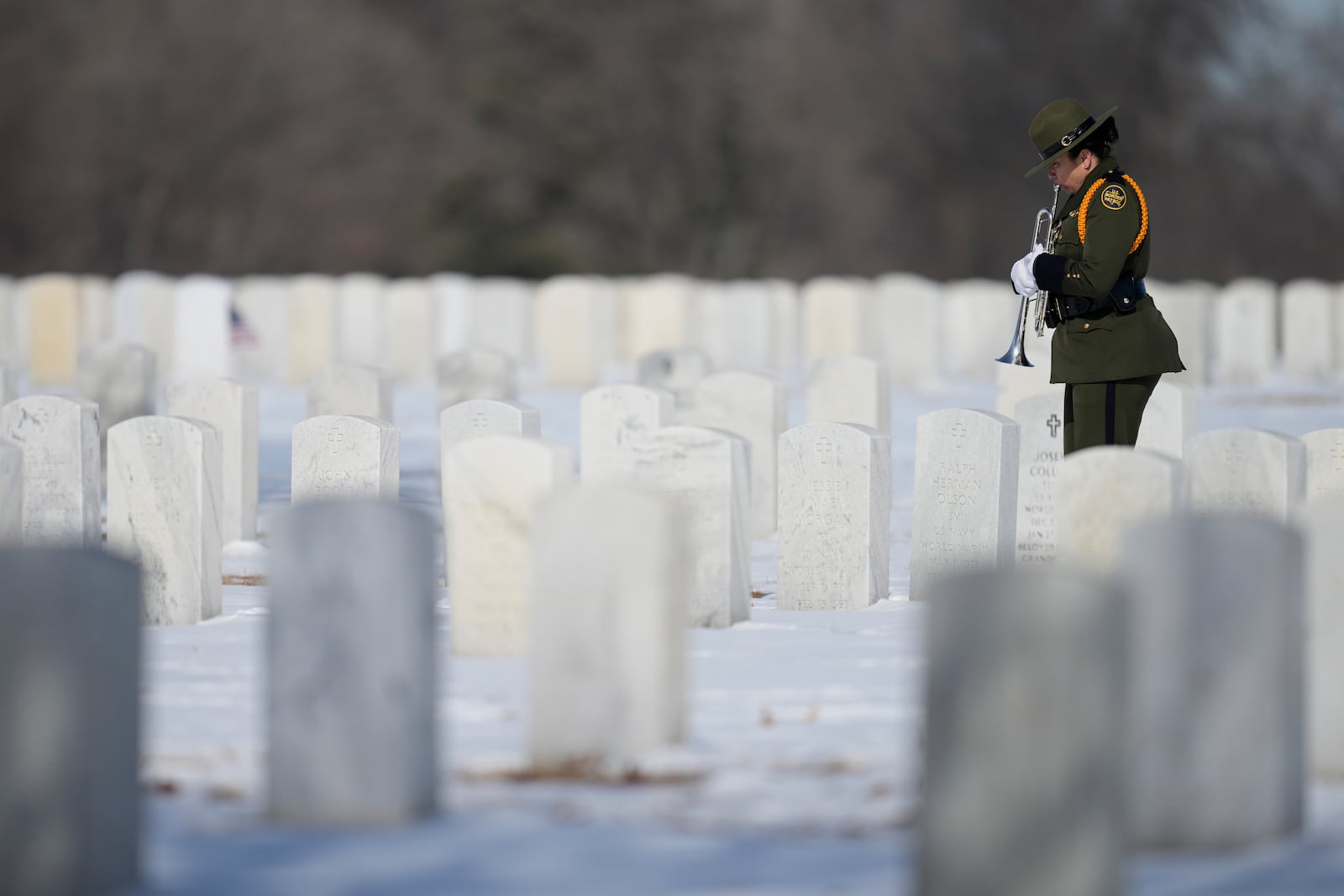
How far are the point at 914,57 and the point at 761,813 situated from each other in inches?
1365

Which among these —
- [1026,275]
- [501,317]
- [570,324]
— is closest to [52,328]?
[501,317]

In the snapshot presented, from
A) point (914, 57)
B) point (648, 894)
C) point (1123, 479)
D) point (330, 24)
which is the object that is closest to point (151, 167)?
point (330, 24)

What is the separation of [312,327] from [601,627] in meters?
15.0

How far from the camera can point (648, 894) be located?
3805 millimetres

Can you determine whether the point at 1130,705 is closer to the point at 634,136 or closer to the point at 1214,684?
the point at 1214,684

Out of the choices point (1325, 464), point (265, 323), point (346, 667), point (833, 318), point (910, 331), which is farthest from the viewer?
point (265, 323)

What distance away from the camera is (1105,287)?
7.25m

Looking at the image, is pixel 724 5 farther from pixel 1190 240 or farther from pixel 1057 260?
pixel 1057 260

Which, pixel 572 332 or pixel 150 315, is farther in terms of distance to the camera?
pixel 150 315

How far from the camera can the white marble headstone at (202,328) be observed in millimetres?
18938

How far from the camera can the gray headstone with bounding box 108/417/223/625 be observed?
7.71 meters

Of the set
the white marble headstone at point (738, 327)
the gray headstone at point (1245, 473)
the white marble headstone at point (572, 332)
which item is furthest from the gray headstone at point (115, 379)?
the white marble headstone at point (738, 327)

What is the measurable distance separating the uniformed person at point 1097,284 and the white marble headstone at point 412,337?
12873mm

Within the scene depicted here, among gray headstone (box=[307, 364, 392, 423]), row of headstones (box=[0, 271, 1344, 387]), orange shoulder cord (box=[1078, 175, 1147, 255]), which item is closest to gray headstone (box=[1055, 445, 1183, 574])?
orange shoulder cord (box=[1078, 175, 1147, 255])
